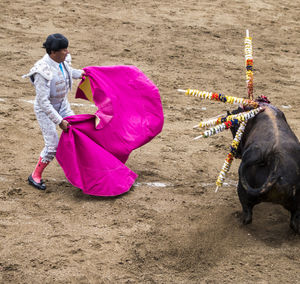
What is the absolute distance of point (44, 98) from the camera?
16.1 feet

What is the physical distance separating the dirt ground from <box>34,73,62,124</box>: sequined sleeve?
30.3 inches

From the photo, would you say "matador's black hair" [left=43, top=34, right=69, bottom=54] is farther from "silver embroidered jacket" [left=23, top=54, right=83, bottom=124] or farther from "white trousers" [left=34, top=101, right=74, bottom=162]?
"white trousers" [left=34, top=101, right=74, bottom=162]

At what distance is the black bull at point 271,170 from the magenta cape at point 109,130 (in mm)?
1239

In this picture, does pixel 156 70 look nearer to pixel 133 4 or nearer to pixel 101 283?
pixel 133 4

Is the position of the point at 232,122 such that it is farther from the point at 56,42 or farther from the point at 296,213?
the point at 56,42

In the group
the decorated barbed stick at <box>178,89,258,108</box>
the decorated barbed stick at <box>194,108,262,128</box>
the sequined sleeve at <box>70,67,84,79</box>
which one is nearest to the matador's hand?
the sequined sleeve at <box>70,67,84,79</box>

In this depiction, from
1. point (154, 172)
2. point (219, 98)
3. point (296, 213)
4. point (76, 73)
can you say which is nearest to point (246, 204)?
point (296, 213)

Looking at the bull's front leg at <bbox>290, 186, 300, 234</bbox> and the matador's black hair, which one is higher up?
the matador's black hair

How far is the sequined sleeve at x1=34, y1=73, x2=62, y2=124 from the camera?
4.90m

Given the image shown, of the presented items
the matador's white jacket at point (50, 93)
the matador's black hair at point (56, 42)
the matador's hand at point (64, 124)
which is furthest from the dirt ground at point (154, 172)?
the matador's black hair at point (56, 42)

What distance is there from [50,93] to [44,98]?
0.18m

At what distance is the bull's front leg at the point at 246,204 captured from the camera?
443 centimetres

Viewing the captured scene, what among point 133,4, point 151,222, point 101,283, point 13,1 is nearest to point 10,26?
point 13,1

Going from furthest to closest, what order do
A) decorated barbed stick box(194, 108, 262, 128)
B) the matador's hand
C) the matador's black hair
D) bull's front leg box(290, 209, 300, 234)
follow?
the matador's hand → the matador's black hair → decorated barbed stick box(194, 108, 262, 128) → bull's front leg box(290, 209, 300, 234)
